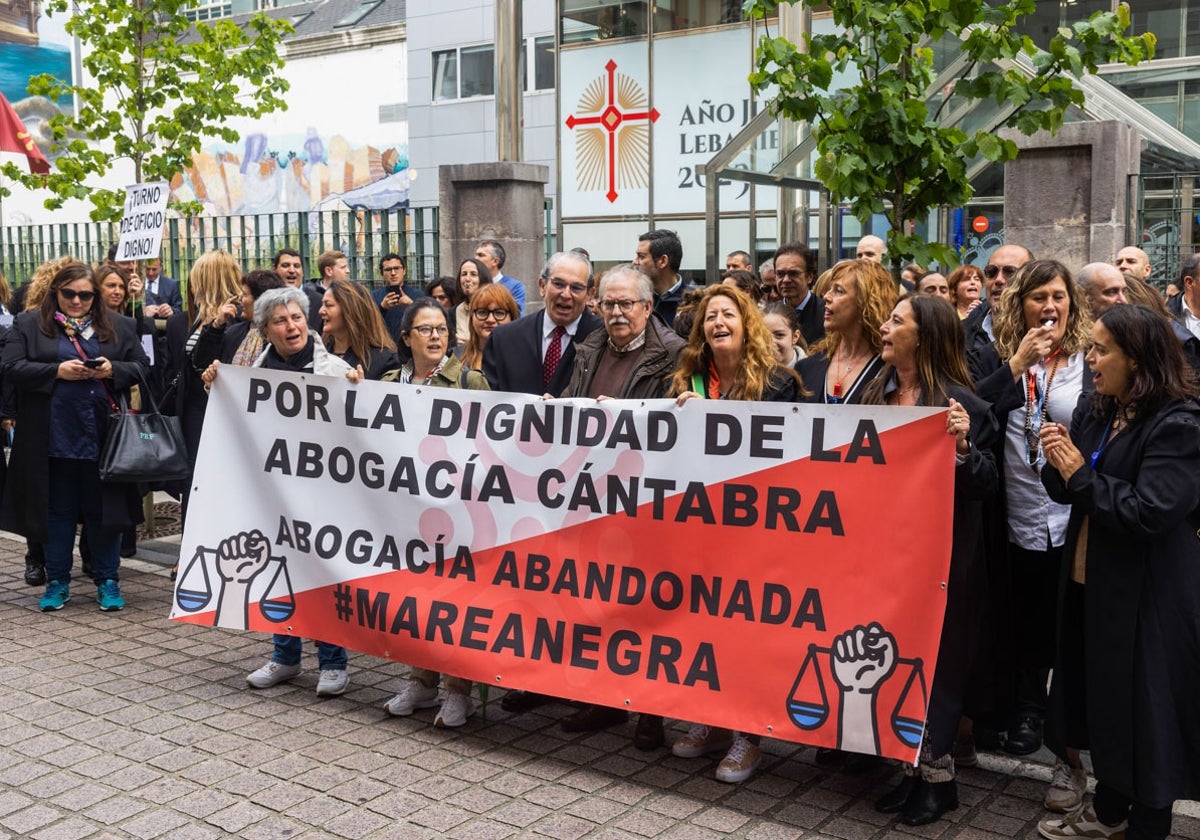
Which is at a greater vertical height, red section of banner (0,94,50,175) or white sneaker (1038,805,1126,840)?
red section of banner (0,94,50,175)

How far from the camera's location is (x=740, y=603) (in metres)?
5.15

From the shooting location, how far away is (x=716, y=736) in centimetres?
564

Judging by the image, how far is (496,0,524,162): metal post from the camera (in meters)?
14.8

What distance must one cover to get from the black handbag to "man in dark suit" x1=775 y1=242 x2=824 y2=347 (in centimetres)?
380

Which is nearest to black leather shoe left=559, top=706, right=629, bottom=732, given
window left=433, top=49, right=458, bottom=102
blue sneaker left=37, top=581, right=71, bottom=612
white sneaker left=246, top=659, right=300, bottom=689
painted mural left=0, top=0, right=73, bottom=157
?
white sneaker left=246, top=659, right=300, bottom=689

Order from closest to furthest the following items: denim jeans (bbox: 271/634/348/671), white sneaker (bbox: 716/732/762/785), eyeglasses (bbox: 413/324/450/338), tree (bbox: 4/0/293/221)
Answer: white sneaker (bbox: 716/732/762/785) < eyeglasses (bbox: 413/324/450/338) < denim jeans (bbox: 271/634/348/671) < tree (bbox: 4/0/293/221)

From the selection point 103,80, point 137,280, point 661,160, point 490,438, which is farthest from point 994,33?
point 103,80

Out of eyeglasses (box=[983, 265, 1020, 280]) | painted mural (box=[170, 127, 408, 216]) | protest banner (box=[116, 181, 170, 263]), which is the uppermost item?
painted mural (box=[170, 127, 408, 216])

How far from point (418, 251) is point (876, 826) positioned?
1088cm

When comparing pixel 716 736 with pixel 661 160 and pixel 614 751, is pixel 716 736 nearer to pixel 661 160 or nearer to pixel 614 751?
pixel 614 751

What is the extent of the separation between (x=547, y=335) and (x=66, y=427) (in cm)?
324

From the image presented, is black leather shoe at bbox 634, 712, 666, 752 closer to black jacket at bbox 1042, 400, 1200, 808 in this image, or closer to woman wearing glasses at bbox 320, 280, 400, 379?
black jacket at bbox 1042, 400, 1200, 808

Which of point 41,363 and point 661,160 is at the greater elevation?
point 661,160

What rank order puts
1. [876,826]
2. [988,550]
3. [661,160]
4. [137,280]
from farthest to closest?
[661,160] < [137,280] < [988,550] < [876,826]
